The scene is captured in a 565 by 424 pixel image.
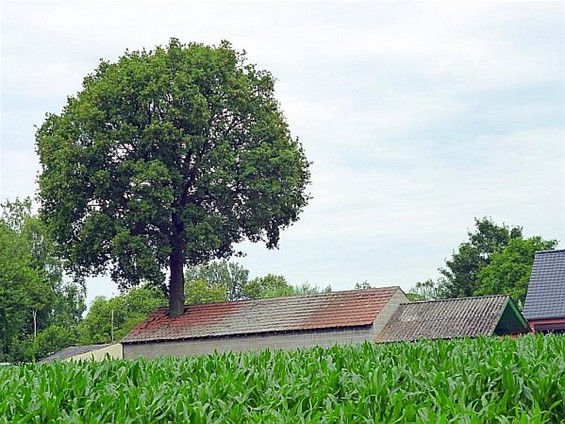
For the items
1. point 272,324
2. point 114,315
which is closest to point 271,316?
point 272,324

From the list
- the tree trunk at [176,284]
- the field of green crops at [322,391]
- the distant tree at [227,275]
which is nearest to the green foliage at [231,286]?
the distant tree at [227,275]

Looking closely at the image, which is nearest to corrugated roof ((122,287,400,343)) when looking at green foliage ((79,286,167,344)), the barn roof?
the barn roof

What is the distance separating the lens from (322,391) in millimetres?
6430

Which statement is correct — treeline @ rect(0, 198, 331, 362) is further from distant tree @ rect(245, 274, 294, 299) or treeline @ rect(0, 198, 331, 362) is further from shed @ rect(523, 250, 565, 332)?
shed @ rect(523, 250, 565, 332)

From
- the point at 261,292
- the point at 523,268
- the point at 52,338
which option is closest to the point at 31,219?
the point at 52,338

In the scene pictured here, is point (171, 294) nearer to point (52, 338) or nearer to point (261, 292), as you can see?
point (52, 338)

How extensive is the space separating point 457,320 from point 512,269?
61.0ft

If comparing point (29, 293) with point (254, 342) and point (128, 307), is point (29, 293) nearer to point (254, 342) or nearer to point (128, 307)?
point (128, 307)

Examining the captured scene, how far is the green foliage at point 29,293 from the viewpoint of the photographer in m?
49.4

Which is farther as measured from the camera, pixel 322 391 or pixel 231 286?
pixel 231 286

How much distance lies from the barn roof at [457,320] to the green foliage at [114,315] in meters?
33.7

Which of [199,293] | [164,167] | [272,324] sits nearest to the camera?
[272,324]

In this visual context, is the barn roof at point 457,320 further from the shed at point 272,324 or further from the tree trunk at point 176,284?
the tree trunk at point 176,284

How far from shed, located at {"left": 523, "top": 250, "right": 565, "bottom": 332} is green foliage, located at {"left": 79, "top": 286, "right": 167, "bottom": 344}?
1388 inches
